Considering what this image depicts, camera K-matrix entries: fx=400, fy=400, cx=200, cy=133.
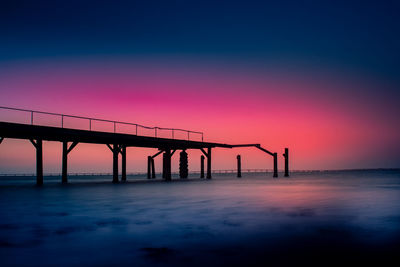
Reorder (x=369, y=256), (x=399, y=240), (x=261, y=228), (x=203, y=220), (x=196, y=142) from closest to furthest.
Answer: (x=369, y=256)
(x=399, y=240)
(x=261, y=228)
(x=203, y=220)
(x=196, y=142)

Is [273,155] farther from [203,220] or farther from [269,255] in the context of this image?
[269,255]

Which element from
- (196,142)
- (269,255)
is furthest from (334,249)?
(196,142)

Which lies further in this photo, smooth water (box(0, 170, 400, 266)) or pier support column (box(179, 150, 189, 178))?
pier support column (box(179, 150, 189, 178))

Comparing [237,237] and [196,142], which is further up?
[196,142]

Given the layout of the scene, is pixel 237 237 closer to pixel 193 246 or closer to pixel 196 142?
pixel 193 246

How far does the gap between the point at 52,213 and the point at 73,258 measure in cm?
589

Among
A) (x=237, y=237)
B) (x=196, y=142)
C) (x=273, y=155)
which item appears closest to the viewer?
(x=237, y=237)

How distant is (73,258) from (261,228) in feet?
13.0

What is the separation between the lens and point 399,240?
6.54m

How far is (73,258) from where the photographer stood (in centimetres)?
540

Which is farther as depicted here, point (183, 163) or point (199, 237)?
point (183, 163)

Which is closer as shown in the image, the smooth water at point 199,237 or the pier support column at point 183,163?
the smooth water at point 199,237

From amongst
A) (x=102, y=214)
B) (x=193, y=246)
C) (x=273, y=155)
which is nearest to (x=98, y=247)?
(x=193, y=246)

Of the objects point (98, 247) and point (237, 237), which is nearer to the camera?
point (98, 247)
